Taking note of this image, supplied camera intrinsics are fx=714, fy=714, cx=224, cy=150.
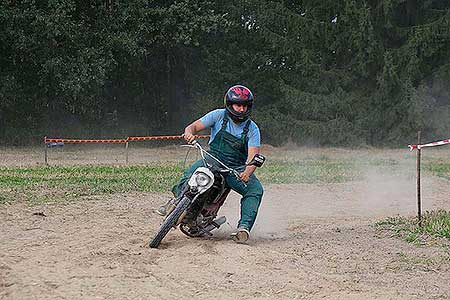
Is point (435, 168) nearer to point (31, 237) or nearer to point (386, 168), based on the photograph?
point (386, 168)

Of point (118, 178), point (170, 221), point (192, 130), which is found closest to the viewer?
point (170, 221)

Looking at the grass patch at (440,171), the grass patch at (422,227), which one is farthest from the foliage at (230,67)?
the grass patch at (422,227)

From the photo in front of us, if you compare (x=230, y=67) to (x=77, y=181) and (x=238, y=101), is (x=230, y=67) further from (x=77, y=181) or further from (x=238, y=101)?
(x=238, y=101)

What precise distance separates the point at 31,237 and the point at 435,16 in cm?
2948

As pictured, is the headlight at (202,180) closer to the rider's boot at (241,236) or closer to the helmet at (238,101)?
the rider's boot at (241,236)

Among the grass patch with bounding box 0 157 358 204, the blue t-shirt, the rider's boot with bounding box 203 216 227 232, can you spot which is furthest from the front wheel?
the grass patch with bounding box 0 157 358 204

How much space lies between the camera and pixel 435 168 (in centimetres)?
2306

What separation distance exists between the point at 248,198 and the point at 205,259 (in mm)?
1788

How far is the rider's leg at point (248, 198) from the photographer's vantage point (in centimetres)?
909

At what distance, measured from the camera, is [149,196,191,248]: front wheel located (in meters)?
8.41

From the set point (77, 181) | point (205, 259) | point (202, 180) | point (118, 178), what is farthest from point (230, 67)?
point (205, 259)

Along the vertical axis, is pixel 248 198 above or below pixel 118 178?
above

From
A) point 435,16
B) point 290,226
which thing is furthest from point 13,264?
point 435,16

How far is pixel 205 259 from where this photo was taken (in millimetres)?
7715
